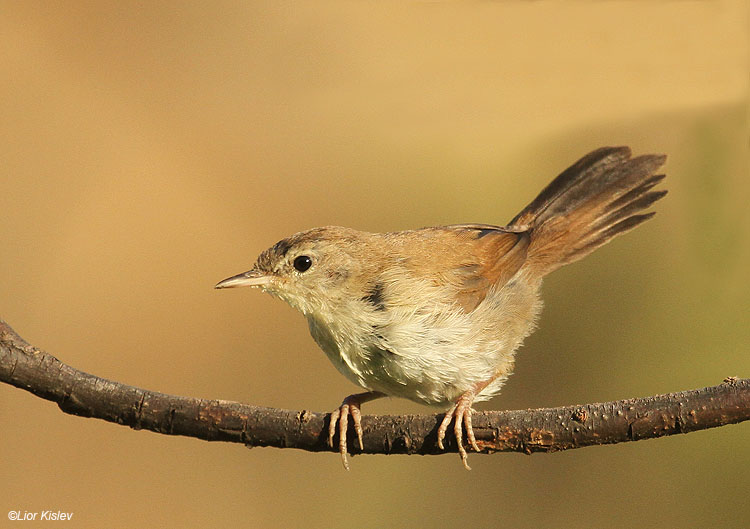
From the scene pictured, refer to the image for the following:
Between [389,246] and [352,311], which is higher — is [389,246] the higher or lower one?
the higher one

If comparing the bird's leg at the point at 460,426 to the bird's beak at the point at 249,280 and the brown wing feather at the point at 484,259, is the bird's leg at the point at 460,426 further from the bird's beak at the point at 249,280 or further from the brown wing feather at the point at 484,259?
the bird's beak at the point at 249,280

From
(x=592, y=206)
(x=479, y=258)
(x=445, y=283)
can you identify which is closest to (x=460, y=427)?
(x=445, y=283)

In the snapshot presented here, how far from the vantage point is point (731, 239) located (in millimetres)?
3990

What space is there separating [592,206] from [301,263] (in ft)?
5.10

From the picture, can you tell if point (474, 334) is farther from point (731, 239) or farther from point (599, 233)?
point (731, 239)

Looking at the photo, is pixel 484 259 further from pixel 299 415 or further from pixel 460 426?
pixel 299 415

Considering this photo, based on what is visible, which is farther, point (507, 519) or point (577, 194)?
point (507, 519)

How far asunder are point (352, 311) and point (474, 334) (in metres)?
0.55

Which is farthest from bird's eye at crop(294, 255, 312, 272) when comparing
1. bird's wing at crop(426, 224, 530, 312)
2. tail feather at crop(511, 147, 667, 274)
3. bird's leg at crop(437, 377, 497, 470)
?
tail feather at crop(511, 147, 667, 274)

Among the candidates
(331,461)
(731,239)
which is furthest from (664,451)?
(331,461)

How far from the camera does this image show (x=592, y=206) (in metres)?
3.70

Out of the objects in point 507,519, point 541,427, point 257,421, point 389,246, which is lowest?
point 507,519

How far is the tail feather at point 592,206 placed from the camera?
366cm

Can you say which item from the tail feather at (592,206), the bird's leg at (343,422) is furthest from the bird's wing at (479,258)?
the bird's leg at (343,422)
